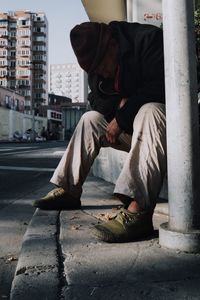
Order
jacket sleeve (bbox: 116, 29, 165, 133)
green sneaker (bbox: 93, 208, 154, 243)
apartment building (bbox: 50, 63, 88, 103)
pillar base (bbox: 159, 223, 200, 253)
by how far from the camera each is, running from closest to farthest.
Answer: pillar base (bbox: 159, 223, 200, 253)
green sneaker (bbox: 93, 208, 154, 243)
jacket sleeve (bbox: 116, 29, 165, 133)
apartment building (bbox: 50, 63, 88, 103)

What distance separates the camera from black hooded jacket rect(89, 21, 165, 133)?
8.29 feet

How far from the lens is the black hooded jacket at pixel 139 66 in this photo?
2.53 m

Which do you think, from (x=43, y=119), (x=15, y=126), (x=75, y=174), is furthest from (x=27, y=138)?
(x=75, y=174)

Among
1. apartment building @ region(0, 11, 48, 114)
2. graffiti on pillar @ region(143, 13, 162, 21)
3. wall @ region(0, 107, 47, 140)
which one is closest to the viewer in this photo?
graffiti on pillar @ region(143, 13, 162, 21)

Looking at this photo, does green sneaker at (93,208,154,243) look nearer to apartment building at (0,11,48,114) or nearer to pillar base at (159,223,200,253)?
pillar base at (159,223,200,253)

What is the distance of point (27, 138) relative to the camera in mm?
55219

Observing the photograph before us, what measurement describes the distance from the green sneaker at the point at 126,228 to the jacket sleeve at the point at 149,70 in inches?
22.4

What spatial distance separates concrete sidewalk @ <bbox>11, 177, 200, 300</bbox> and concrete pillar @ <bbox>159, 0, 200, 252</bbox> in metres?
0.15

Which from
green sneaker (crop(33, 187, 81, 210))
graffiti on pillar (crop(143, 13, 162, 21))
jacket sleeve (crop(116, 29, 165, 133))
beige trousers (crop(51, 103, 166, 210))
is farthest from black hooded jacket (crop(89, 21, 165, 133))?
graffiti on pillar (crop(143, 13, 162, 21))

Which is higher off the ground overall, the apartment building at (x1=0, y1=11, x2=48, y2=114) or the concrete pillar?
the apartment building at (x1=0, y1=11, x2=48, y2=114)

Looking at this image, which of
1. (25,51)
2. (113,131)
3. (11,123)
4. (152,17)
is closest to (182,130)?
(113,131)

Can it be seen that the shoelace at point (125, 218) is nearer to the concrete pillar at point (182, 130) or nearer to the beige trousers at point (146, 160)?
the beige trousers at point (146, 160)

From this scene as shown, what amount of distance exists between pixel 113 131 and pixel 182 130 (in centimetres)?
74

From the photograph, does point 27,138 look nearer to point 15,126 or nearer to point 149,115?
point 15,126
